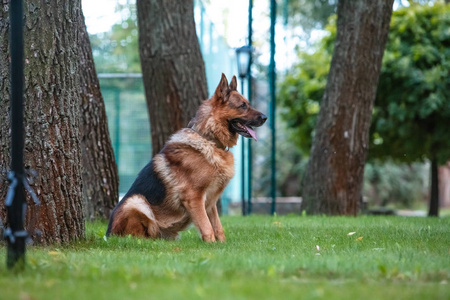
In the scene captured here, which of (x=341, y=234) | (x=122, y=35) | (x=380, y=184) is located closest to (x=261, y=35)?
(x=380, y=184)

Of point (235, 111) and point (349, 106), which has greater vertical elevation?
point (235, 111)

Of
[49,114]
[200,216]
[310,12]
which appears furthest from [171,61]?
[310,12]

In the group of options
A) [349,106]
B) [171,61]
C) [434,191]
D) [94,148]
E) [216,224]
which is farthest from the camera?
[434,191]

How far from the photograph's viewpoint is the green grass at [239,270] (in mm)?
3434

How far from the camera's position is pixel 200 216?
6703 millimetres

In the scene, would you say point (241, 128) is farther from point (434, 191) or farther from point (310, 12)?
point (310, 12)

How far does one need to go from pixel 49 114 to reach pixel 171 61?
474 centimetres

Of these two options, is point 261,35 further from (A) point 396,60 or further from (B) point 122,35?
(A) point 396,60

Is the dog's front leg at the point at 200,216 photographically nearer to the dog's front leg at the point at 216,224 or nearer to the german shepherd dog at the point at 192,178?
the german shepherd dog at the point at 192,178

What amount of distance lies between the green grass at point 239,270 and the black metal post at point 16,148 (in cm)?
19

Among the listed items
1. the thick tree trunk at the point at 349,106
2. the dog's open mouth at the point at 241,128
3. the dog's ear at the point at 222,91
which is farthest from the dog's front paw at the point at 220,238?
the thick tree trunk at the point at 349,106

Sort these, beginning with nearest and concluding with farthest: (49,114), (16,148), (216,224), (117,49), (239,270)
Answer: (16,148) < (239,270) < (49,114) < (216,224) < (117,49)

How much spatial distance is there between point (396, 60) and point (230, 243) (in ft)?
34.0

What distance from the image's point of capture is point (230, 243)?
634 cm
